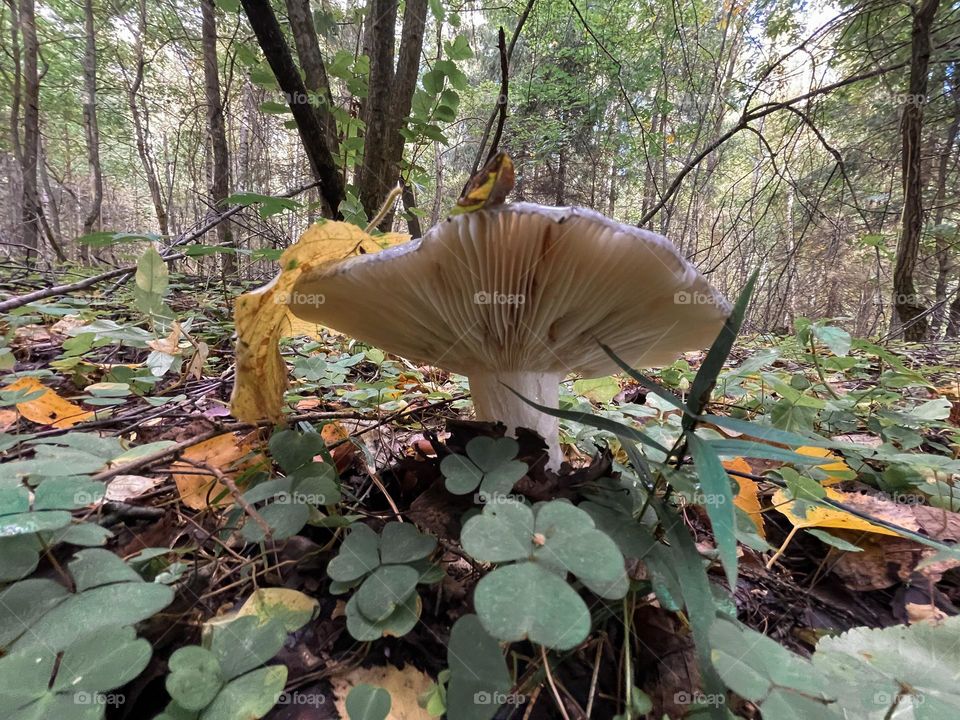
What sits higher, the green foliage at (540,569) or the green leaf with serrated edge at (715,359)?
the green leaf with serrated edge at (715,359)

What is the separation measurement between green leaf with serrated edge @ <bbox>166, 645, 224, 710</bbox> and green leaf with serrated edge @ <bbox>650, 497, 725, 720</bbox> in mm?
683

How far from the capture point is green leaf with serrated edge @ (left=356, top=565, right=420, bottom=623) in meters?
0.78

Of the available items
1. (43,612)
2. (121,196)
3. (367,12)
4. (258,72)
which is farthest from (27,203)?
(121,196)

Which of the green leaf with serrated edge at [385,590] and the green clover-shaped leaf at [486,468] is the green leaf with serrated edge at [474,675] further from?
the green clover-shaped leaf at [486,468]

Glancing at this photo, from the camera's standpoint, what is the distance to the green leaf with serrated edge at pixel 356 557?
0.83 meters

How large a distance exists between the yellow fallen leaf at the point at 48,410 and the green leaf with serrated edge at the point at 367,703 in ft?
4.68

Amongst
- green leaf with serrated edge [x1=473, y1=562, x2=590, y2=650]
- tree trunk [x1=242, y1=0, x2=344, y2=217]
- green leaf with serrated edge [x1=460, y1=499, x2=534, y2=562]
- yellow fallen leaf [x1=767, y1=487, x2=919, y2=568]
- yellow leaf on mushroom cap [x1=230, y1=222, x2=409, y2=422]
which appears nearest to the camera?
green leaf with serrated edge [x1=473, y1=562, x2=590, y2=650]

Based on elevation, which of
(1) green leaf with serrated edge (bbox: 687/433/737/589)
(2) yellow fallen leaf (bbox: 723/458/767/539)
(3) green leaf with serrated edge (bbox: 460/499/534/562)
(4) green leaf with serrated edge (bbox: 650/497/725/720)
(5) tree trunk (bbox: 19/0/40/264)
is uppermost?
(5) tree trunk (bbox: 19/0/40/264)

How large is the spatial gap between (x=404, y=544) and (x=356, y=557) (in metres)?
0.09

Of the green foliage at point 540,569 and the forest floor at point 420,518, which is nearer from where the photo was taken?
the green foliage at point 540,569

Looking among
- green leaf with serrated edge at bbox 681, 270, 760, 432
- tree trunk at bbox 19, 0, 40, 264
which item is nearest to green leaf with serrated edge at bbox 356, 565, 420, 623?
green leaf with serrated edge at bbox 681, 270, 760, 432

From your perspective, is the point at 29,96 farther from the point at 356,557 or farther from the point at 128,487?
the point at 356,557

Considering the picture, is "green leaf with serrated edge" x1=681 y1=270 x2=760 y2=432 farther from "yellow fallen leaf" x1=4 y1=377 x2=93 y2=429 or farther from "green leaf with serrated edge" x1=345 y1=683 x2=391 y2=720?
"yellow fallen leaf" x1=4 y1=377 x2=93 y2=429

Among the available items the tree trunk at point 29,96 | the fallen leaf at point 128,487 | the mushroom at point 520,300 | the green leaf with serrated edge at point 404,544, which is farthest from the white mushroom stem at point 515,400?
the tree trunk at point 29,96
